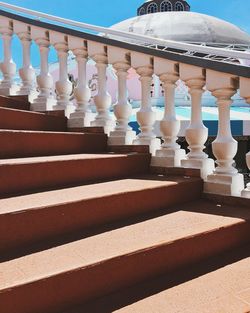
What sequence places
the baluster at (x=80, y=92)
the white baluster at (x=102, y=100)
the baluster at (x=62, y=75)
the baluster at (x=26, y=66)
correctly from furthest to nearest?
the baluster at (x=26, y=66)
the baluster at (x=62, y=75)
the baluster at (x=80, y=92)
the white baluster at (x=102, y=100)

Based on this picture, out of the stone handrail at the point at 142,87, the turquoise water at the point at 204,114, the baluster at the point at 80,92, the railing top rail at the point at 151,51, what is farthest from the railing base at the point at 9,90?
the turquoise water at the point at 204,114

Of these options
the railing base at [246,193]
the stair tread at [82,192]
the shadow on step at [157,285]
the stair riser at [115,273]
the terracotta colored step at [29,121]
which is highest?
the terracotta colored step at [29,121]

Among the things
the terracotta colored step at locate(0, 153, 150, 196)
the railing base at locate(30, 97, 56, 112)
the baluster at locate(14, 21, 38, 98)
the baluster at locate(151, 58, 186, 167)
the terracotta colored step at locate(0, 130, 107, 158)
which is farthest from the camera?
the baluster at locate(14, 21, 38, 98)

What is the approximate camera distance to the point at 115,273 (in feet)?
5.96

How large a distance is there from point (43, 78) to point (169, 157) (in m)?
1.70

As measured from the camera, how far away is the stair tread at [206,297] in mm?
1647

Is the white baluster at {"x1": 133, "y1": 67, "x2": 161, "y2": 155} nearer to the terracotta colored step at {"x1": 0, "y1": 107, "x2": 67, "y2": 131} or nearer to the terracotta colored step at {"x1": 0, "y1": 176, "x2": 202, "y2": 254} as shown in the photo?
the terracotta colored step at {"x1": 0, "y1": 176, "x2": 202, "y2": 254}

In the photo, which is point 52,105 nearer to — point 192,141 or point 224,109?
point 192,141

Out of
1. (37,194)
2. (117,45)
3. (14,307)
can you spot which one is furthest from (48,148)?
(14,307)

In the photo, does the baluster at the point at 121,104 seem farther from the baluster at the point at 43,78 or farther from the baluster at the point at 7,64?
the baluster at the point at 7,64

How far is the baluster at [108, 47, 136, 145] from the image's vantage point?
10.9 feet

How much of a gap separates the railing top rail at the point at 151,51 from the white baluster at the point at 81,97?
207 mm

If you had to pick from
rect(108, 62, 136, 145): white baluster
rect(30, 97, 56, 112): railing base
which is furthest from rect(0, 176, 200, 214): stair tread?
rect(30, 97, 56, 112): railing base

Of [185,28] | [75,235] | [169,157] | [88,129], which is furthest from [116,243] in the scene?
[185,28]
